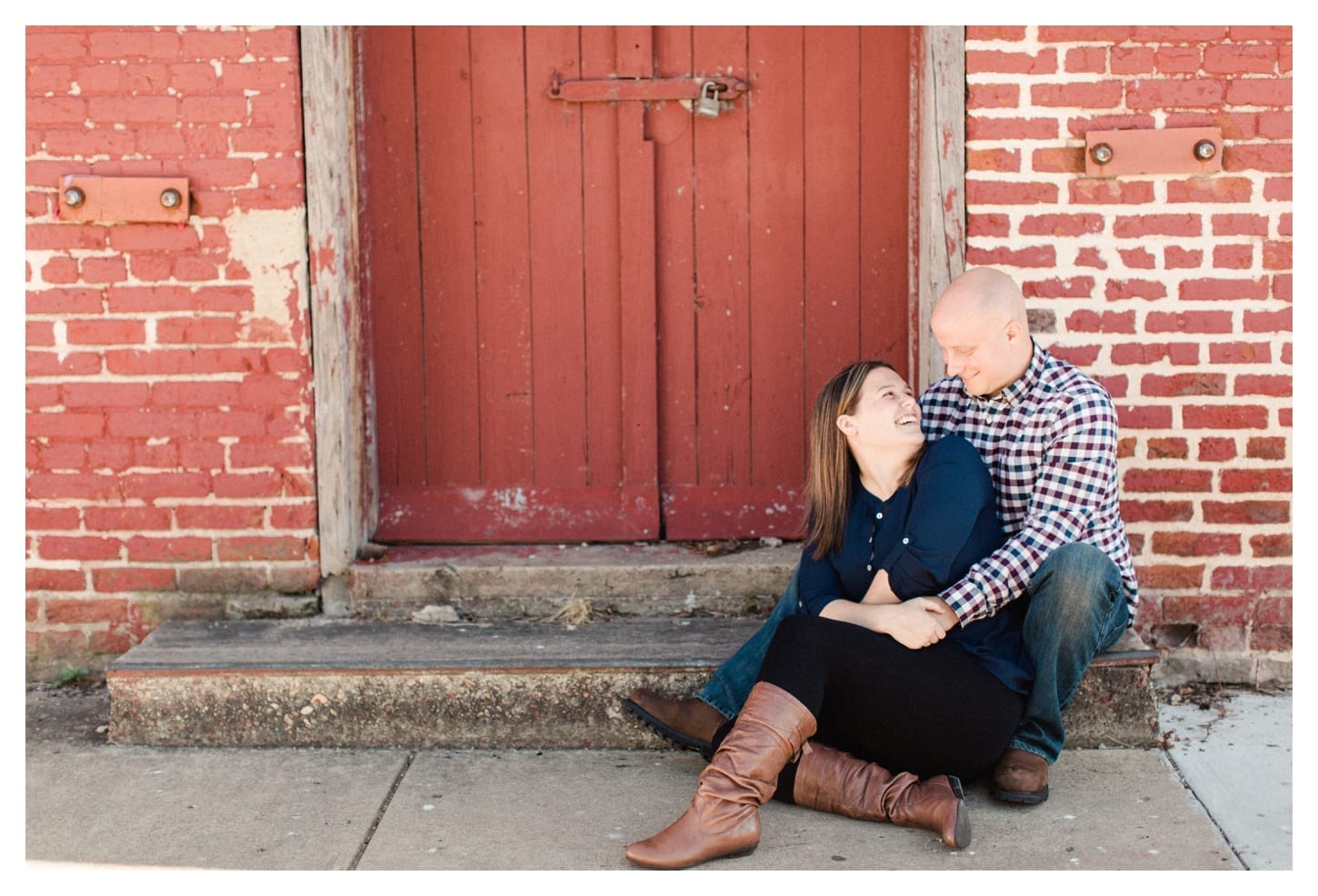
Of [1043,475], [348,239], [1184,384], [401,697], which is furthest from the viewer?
[348,239]

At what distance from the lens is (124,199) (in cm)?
388

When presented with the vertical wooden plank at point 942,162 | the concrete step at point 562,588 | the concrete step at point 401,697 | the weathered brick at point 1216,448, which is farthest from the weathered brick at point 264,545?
the weathered brick at point 1216,448

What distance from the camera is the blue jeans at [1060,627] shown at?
10.1 feet

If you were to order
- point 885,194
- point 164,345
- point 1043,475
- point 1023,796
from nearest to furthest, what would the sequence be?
point 1023,796 < point 1043,475 < point 164,345 < point 885,194

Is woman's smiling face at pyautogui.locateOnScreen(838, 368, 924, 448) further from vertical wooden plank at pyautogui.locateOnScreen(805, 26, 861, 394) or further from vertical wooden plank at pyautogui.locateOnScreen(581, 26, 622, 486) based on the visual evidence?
vertical wooden plank at pyautogui.locateOnScreen(581, 26, 622, 486)

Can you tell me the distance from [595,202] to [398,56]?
2.66 feet

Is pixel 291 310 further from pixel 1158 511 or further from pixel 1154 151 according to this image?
pixel 1158 511

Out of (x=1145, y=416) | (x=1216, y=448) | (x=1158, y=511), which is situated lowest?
(x=1158, y=511)

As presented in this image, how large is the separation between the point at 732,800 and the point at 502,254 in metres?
2.20

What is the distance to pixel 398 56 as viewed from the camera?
4.18 metres

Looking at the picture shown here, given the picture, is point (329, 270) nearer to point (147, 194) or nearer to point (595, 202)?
point (147, 194)

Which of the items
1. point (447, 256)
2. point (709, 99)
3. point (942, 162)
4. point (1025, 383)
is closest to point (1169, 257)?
point (942, 162)

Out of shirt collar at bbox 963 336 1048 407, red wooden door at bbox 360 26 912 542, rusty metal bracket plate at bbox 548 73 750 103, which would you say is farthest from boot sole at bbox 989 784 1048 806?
rusty metal bracket plate at bbox 548 73 750 103

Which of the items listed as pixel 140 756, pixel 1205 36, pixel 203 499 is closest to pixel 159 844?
pixel 140 756
